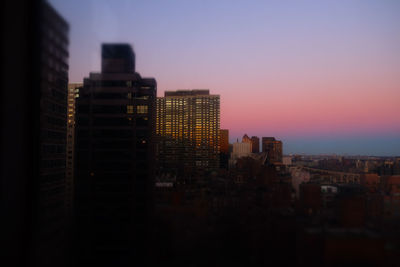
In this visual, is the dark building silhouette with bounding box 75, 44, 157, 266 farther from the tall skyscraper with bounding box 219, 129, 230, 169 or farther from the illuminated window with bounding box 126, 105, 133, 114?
the tall skyscraper with bounding box 219, 129, 230, 169

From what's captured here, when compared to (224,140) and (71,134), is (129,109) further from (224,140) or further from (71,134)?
(224,140)

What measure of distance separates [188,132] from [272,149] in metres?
0.61

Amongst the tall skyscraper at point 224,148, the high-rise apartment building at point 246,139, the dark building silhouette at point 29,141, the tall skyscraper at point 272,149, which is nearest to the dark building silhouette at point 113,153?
the dark building silhouette at point 29,141

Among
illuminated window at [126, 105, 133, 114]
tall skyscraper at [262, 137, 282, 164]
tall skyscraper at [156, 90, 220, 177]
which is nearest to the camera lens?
tall skyscraper at [262, 137, 282, 164]

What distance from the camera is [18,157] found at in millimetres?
1672

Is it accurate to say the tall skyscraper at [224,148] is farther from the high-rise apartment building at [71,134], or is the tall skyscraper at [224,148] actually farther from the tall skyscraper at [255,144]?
the high-rise apartment building at [71,134]

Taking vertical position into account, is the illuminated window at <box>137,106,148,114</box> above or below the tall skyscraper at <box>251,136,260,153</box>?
above

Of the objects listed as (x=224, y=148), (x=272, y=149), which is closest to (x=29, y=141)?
(x=224, y=148)

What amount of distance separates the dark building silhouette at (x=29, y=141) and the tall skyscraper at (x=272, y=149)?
1.29 meters

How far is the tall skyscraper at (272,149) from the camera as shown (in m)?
1.77

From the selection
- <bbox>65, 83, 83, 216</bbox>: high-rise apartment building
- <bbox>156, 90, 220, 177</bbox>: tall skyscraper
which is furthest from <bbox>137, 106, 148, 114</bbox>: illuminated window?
<bbox>65, 83, 83, 216</bbox>: high-rise apartment building

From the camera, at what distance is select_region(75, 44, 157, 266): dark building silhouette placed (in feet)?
5.67

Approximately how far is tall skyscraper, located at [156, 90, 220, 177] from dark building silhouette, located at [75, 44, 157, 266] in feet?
0.28

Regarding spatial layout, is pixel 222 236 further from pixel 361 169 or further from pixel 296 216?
pixel 361 169
